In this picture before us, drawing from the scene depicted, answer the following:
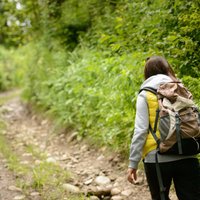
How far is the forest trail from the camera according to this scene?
4535mm

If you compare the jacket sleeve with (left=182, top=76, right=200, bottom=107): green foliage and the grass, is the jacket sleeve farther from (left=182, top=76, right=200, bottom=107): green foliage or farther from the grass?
the grass

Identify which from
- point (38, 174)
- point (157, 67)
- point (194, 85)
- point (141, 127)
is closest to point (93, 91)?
point (38, 174)

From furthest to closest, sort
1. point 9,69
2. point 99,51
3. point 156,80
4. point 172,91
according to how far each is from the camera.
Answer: point 9,69, point 99,51, point 156,80, point 172,91

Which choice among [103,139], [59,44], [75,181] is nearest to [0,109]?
[59,44]

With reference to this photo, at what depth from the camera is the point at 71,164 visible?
19.2ft

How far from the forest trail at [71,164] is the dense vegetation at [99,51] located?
1.03 ft

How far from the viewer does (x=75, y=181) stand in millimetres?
4984

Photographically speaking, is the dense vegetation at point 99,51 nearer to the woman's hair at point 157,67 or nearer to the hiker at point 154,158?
the woman's hair at point 157,67

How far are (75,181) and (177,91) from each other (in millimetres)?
2613

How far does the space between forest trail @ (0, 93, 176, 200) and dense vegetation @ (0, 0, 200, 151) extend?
31cm

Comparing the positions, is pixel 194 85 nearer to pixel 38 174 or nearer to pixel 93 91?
pixel 93 91

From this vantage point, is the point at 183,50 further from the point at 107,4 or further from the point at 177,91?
the point at 107,4

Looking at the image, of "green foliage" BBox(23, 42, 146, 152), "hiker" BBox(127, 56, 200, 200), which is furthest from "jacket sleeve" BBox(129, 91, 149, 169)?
"green foliage" BBox(23, 42, 146, 152)

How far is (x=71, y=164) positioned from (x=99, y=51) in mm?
2574
